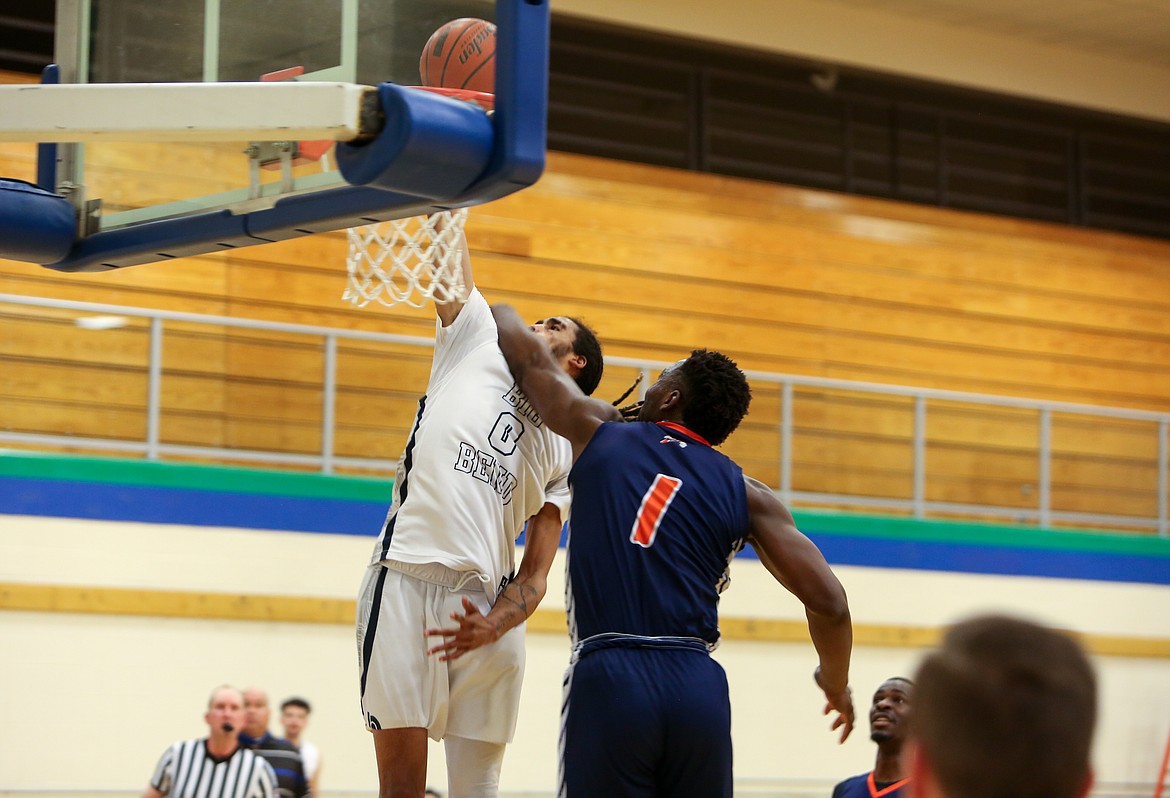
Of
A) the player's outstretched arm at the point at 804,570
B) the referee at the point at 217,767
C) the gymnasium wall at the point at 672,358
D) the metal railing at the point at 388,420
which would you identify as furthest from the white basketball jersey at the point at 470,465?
the metal railing at the point at 388,420

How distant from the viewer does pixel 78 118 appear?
3.32 m

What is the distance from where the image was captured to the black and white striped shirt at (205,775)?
729 cm

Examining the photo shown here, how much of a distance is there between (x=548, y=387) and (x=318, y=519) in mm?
5350

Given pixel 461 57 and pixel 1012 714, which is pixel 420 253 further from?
pixel 1012 714

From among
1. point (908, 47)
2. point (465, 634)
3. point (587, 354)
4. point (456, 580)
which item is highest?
point (908, 47)

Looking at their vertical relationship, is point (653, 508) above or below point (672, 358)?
below

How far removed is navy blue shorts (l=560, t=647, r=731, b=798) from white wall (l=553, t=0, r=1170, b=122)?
8913mm

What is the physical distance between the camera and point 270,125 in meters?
3.11

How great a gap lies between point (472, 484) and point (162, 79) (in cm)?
141


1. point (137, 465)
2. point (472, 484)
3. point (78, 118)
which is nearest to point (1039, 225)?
point (137, 465)

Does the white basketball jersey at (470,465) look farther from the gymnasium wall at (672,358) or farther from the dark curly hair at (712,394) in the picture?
the gymnasium wall at (672,358)

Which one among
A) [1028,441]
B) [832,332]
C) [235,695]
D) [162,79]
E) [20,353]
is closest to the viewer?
[162,79]

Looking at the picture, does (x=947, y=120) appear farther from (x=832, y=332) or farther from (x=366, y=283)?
(x=366, y=283)

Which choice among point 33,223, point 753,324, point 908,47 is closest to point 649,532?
point 33,223
